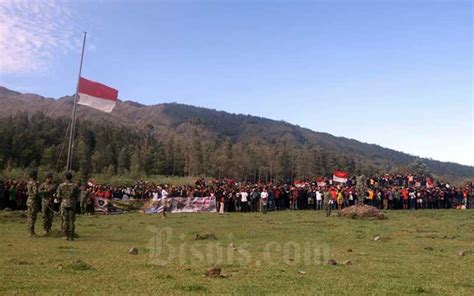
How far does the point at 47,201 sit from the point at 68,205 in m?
1.60

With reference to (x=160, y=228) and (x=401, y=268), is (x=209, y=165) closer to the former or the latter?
(x=160, y=228)

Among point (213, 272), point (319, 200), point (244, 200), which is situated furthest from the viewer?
point (319, 200)

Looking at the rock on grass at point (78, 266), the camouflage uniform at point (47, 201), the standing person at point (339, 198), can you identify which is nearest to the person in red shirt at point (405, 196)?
the standing person at point (339, 198)

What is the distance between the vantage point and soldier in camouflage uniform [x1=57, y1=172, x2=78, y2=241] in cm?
1814

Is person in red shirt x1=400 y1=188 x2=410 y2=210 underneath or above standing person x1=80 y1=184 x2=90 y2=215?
above

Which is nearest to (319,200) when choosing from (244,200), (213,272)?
(244,200)

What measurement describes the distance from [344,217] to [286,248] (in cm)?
1726

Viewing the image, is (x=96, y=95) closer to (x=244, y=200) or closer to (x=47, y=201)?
(x=47, y=201)

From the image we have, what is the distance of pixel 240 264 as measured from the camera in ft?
40.9

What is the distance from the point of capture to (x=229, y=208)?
42.7m

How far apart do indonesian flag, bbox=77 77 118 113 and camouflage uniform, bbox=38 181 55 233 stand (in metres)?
8.30

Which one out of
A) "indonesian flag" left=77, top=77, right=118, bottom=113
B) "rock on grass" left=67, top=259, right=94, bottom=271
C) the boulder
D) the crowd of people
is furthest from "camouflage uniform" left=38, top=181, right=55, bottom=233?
the crowd of people

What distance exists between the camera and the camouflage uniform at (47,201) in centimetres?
1947

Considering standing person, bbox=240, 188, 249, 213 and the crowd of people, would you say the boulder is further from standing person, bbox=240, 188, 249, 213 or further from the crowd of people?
standing person, bbox=240, 188, 249, 213
